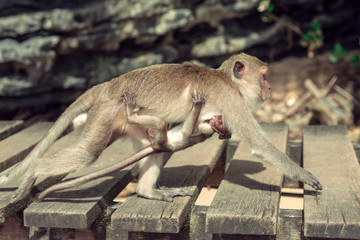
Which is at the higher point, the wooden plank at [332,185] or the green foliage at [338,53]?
the wooden plank at [332,185]

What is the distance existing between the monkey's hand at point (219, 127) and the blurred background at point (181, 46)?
1925mm

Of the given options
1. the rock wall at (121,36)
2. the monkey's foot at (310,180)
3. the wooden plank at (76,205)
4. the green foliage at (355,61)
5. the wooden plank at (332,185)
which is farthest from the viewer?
the green foliage at (355,61)

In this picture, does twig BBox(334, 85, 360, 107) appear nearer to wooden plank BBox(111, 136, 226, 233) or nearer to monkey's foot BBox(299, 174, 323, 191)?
wooden plank BBox(111, 136, 226, 233)

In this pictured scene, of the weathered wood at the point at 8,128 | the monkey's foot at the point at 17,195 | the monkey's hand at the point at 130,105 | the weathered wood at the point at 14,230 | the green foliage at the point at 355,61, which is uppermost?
the monkey's hand at the point at 130,105

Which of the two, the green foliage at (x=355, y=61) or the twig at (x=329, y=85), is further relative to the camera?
the twig at (x=329, y=85)

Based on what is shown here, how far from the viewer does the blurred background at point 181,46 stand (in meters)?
3.96

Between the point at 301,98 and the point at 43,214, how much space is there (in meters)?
3.42

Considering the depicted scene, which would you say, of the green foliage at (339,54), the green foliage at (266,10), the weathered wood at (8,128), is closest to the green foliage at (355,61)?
the green foliage at (339,54)

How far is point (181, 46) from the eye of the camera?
4781mm

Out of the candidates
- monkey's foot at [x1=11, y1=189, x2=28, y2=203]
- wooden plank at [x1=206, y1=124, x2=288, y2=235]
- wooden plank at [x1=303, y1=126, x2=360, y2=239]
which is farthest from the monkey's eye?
monkey's foot at [x1=11, y1=189, x2=28, y2=203]

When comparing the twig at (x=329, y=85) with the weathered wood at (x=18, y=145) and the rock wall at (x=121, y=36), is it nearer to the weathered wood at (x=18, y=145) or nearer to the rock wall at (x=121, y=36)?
the rock wall at (x=121, y=36)

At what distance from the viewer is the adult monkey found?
2289 mm

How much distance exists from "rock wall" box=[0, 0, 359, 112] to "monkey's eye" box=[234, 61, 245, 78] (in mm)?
1792

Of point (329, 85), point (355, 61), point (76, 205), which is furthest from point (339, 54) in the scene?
point (76, 205)
